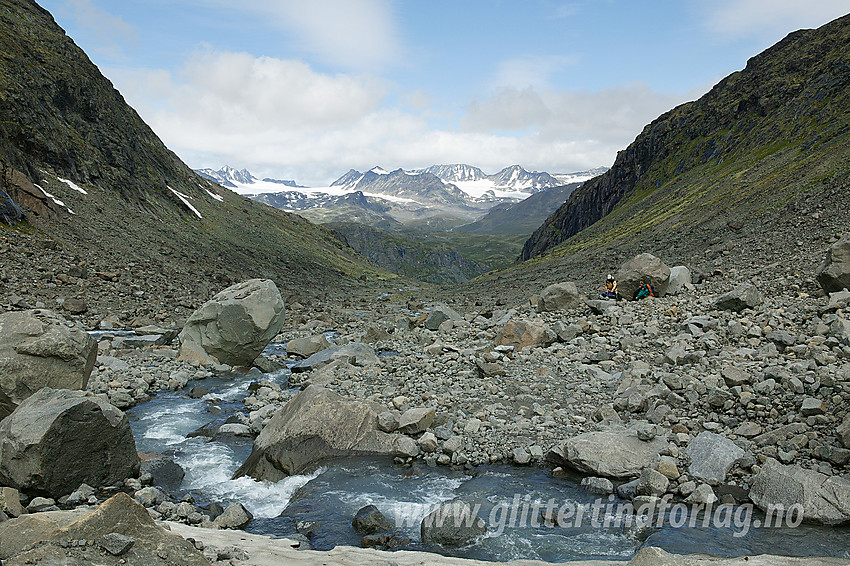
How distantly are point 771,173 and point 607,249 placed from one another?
26929 mm

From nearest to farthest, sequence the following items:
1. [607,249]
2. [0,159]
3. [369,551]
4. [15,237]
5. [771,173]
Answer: [369,551]
[15,237]
[0,159]
[771,173]
[607,249]

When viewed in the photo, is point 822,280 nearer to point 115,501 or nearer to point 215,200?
point 115,501

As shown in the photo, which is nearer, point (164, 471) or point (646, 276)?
point (164, 471)

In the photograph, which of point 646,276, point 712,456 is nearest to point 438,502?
point 712,456

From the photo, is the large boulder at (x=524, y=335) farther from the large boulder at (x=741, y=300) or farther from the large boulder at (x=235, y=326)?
the large boulder at (x=235, y=326)

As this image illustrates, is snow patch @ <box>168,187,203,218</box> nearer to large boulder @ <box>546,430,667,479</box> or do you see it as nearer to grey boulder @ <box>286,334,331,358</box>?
grey boulder @ <box>286,334,331,358</box>

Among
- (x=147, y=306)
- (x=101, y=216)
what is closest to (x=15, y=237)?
(x=147, y=306)

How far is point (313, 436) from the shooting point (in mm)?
15672

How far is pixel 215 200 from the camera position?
4904 inches

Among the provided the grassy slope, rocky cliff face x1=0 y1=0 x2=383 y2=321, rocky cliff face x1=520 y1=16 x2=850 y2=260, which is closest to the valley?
rocky cliff face x1=0 y1=0 x2=383 y2=321

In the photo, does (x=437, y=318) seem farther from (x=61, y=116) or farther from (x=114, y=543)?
(x=61, y=116)

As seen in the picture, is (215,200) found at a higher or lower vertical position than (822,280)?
higher

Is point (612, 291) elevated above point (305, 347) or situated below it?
above

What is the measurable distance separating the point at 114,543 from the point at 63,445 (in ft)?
23.1
